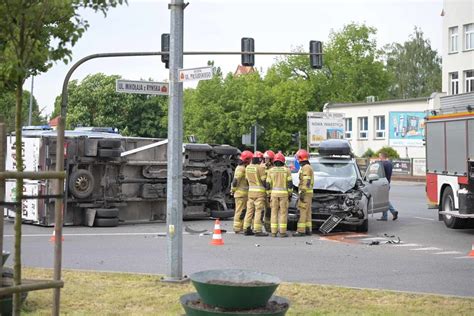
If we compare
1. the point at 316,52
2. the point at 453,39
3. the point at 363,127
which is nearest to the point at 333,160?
the point at 316,52

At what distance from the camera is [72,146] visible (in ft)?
56.4

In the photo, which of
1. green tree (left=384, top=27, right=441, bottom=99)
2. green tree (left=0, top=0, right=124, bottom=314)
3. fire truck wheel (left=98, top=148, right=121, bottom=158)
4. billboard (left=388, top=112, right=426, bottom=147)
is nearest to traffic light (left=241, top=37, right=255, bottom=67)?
fire truck wheel (left=98, top=148, right=121, bottom=158)

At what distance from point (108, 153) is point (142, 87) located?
811 centimetres

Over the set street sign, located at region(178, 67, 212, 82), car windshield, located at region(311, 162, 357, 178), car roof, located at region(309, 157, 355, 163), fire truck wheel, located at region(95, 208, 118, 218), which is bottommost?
fire truck wheel, located at region(95, 208, 118, 218)

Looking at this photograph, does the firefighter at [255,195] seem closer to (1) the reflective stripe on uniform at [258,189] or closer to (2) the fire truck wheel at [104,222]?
(1) the reflective stripe on uniform at [258,189]

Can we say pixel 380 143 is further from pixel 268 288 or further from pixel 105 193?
pixel 268 288

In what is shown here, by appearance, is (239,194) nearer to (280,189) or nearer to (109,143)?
(280,189)

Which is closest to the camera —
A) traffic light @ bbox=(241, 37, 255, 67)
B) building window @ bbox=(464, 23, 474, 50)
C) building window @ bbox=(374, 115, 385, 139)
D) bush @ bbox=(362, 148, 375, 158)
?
traffic light @ bbox=(241, 37, 255, 67)

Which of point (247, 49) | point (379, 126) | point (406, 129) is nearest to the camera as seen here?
point (247, 49)

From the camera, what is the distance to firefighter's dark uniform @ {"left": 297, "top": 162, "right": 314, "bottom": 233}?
50.9 feet

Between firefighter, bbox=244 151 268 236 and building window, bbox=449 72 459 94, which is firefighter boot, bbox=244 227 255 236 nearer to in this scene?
firefighter, bbox=244 151 268 236

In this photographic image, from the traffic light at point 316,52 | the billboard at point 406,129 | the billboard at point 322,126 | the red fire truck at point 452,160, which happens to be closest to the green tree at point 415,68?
the billboard at point 406,129

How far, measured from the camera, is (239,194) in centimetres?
1623

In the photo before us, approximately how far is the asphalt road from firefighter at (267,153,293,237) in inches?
19.5
